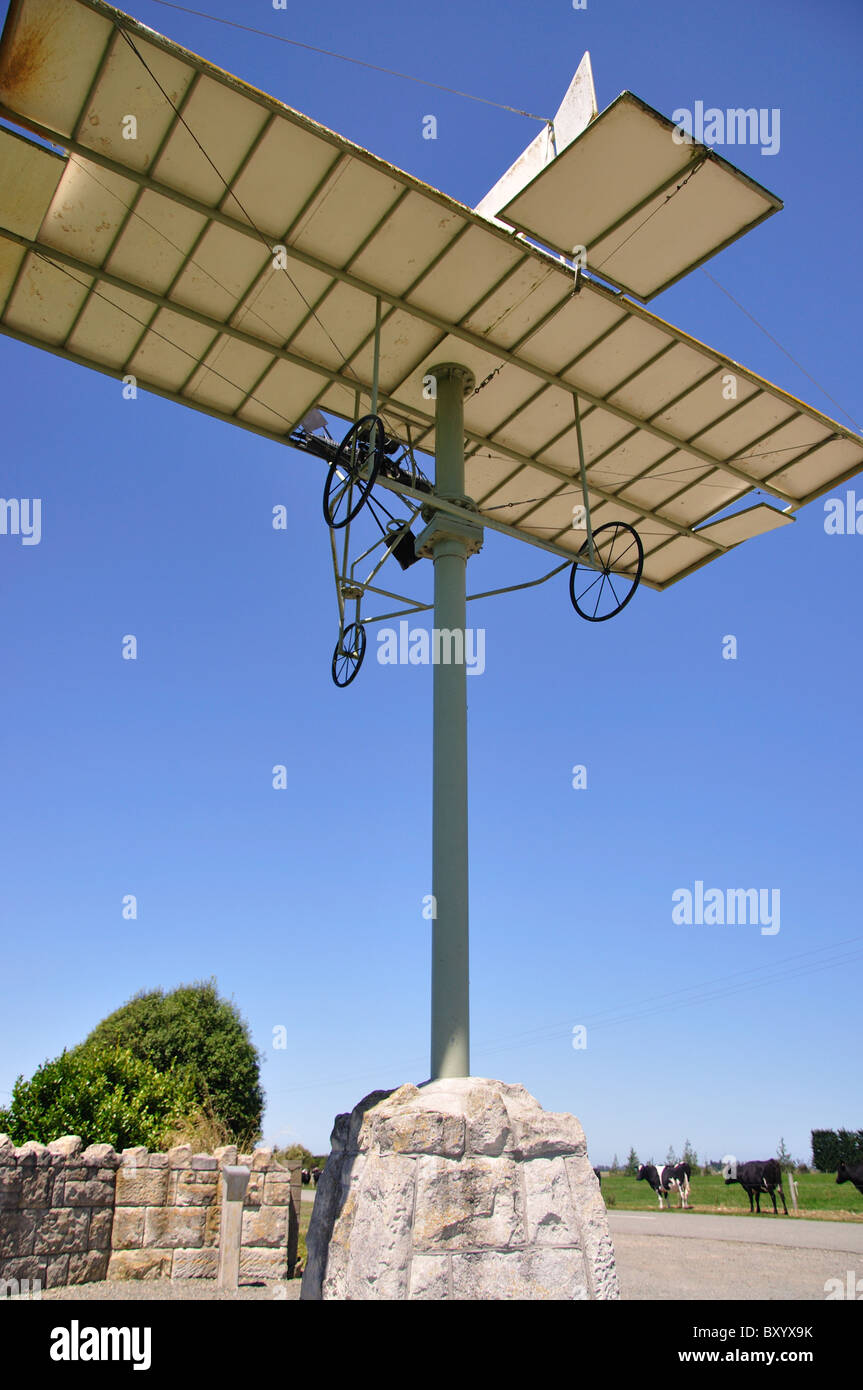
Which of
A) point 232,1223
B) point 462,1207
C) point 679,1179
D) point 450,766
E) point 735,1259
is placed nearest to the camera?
point 462,1207

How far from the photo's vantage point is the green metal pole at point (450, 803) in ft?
27.5

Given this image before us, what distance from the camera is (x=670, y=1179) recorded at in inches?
1151

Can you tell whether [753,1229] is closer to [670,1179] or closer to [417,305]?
[670,1179]

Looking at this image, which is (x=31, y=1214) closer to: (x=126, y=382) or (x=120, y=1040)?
(x=126, y=382)

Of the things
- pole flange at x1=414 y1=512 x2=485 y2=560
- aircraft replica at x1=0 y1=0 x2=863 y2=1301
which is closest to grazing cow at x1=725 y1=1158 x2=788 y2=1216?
aircraft replica at x1=0 y1=0 x2=863 y2=1301

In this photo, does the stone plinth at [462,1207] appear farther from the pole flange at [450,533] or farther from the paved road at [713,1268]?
the pole flange at [450,533]

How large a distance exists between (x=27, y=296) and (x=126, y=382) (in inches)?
56.3

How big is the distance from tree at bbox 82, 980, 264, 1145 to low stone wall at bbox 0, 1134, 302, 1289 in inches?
634

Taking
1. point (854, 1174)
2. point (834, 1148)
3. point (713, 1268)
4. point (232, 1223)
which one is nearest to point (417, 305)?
point (232, 1223)

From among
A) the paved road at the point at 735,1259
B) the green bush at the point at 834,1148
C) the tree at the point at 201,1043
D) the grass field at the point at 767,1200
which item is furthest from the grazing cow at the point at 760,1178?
the tree at the point at 201,1043

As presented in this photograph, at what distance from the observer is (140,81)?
8523 mm

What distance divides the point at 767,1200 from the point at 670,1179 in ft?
9.77

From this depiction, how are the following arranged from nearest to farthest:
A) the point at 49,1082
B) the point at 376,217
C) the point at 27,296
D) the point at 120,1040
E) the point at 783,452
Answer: the point at 376,217
the point at 27,296
the point at 783,452
the point at 49,1082
the point at 120,1040
